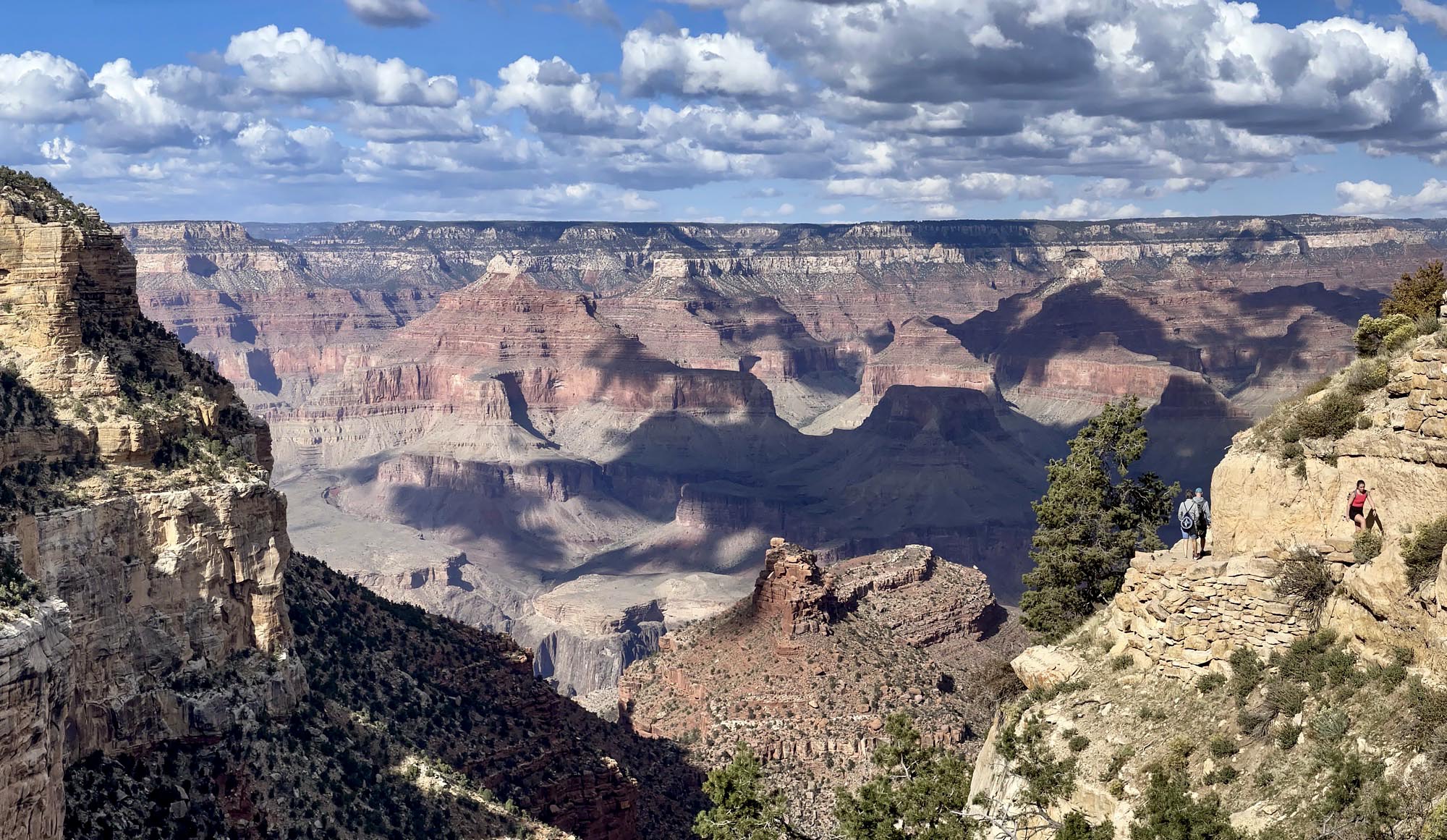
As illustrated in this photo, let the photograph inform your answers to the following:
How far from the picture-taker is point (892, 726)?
29.0 m

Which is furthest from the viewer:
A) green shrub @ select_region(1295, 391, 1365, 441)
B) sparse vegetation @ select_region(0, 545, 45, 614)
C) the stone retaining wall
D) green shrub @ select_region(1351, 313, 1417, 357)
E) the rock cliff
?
the rock cliff

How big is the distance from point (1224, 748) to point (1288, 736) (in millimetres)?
1028

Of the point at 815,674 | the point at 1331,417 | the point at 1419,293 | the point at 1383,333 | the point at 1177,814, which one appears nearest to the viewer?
the point at 1177,814

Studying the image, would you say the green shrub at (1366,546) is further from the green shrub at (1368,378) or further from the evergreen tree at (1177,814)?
the evergreen tree at (1177,814)

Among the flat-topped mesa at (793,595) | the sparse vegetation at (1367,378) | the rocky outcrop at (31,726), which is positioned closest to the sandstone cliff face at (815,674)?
the flat-topped mesa at (793,595)

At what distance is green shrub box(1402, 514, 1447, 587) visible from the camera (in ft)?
69.4

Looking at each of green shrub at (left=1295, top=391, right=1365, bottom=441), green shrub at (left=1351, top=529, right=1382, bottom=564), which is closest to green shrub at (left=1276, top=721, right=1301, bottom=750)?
green shrub at (left=1351, top=529, right=1382, bottom=564)

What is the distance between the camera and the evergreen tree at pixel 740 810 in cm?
2761

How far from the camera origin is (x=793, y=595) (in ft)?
253

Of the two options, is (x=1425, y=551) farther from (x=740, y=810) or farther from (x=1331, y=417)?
(x=740, y=810)

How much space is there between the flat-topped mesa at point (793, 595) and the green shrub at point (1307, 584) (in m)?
53.6

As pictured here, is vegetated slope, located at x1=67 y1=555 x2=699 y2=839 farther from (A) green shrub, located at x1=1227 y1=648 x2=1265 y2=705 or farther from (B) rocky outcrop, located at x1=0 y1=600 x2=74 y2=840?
(A) green shrub, located at x1=1227 y1=648 x2=1265 y2=705

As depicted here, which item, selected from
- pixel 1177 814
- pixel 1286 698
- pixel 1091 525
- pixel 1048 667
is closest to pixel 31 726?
pixel 1048 667

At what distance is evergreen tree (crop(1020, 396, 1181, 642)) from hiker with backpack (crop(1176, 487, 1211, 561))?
8.40m
